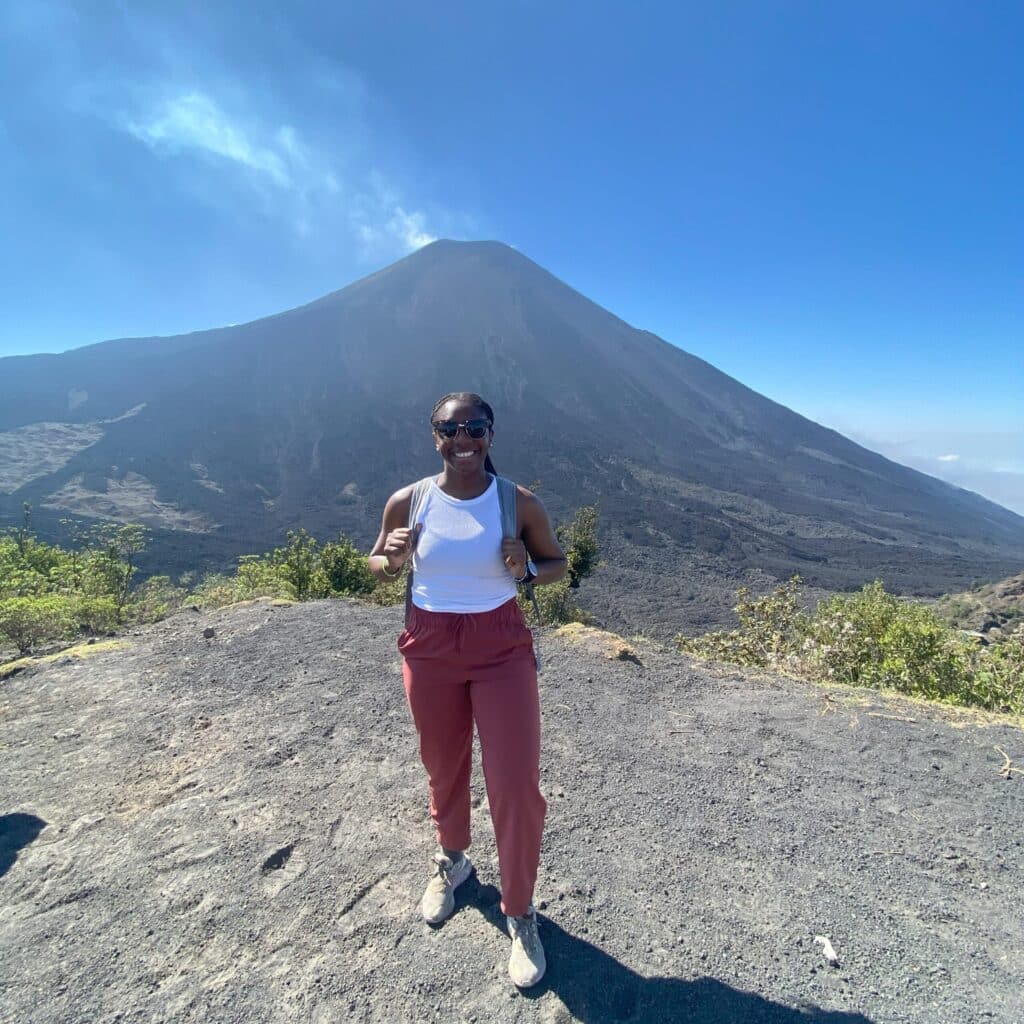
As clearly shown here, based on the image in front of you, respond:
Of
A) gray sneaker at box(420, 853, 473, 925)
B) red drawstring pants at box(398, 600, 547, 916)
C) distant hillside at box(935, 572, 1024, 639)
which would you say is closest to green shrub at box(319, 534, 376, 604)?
gray sneaker at box(420, 853, 473, 925)

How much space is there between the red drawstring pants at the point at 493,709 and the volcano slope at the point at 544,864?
487 mm

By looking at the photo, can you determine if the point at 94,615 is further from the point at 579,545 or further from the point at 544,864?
the point at 579,545

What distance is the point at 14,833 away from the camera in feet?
8.11

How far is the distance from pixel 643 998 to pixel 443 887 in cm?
77

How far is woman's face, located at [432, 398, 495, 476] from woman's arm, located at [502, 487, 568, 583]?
18 cm

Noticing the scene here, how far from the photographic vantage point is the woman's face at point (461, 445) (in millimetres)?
1808

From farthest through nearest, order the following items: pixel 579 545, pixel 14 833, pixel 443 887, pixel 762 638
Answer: pixel 579 545 → pixel 762 638 → pixel 14 833 → pixel 443 887

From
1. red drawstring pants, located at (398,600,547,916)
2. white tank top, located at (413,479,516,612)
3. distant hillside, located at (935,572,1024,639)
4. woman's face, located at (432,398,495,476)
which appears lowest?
distant hillside, located at (935,572,1024,639)

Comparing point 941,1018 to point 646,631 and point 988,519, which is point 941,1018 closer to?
point 646,631

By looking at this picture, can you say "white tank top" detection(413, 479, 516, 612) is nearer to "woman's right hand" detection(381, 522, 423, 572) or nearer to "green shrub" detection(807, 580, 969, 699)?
"woman's right hand" detection(381, 522, 423, 572)

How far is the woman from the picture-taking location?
5.53ft

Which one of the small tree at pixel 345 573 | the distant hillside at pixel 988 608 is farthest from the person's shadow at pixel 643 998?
the distant hillside at pixel 988 608

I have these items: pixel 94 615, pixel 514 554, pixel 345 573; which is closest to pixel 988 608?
pixel 345 573

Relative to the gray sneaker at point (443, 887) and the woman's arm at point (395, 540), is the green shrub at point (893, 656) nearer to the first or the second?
the gray sneaker at point (443, 887)
